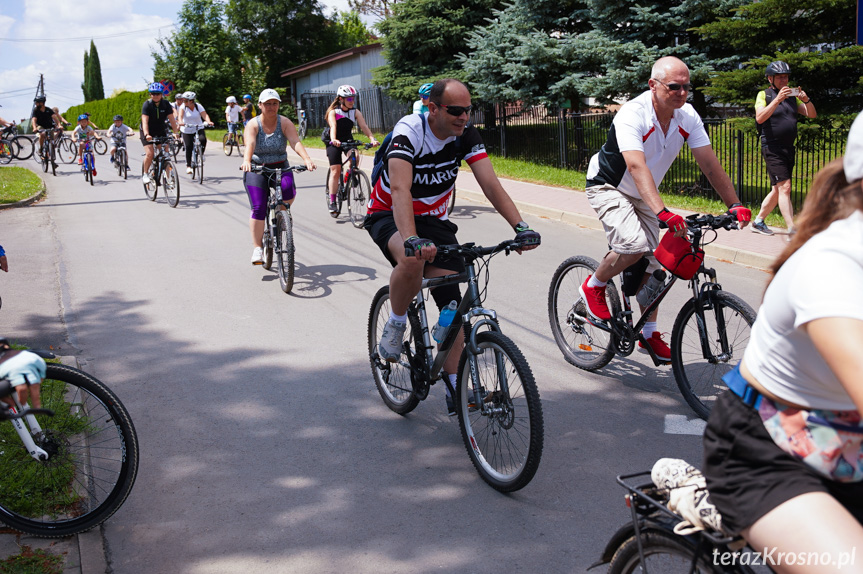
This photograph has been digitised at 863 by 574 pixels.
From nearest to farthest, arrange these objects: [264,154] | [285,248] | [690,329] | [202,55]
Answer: [690,329] < [285,248] < [264,154] < [202,55]

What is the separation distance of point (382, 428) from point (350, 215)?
8.21 m

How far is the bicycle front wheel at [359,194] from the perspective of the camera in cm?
1275

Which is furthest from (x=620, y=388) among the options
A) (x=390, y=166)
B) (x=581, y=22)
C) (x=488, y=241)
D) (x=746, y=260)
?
(x=581, y=22)

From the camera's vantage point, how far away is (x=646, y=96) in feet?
17.2

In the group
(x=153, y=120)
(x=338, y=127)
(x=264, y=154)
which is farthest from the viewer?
(x=153, y=120)

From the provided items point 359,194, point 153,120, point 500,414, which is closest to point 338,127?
point 359,194

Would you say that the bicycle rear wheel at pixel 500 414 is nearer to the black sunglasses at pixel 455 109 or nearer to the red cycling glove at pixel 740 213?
the black sunglasses at pixel 455 109

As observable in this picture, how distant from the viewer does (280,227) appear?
872 centimetres

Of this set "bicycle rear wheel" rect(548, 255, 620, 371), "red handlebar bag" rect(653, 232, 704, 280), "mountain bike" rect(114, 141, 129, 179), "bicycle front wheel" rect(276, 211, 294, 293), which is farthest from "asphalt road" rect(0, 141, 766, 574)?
"mountain bike" rect(114, 141, 129, 179)

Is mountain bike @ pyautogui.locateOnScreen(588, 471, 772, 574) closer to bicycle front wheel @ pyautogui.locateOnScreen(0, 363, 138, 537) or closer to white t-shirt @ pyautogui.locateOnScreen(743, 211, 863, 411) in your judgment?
white t-shirt @ pyautogui.locateOnScreen(743, 211, 863, 411)

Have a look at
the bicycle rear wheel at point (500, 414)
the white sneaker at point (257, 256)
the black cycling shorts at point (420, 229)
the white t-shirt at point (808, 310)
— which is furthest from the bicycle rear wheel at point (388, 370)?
the white sneaker at point (257, 256)

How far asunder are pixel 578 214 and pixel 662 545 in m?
10.6

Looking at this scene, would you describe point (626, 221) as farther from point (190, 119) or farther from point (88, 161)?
point (88, 161)

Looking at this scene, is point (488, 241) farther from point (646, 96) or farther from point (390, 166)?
point (390, 166)
